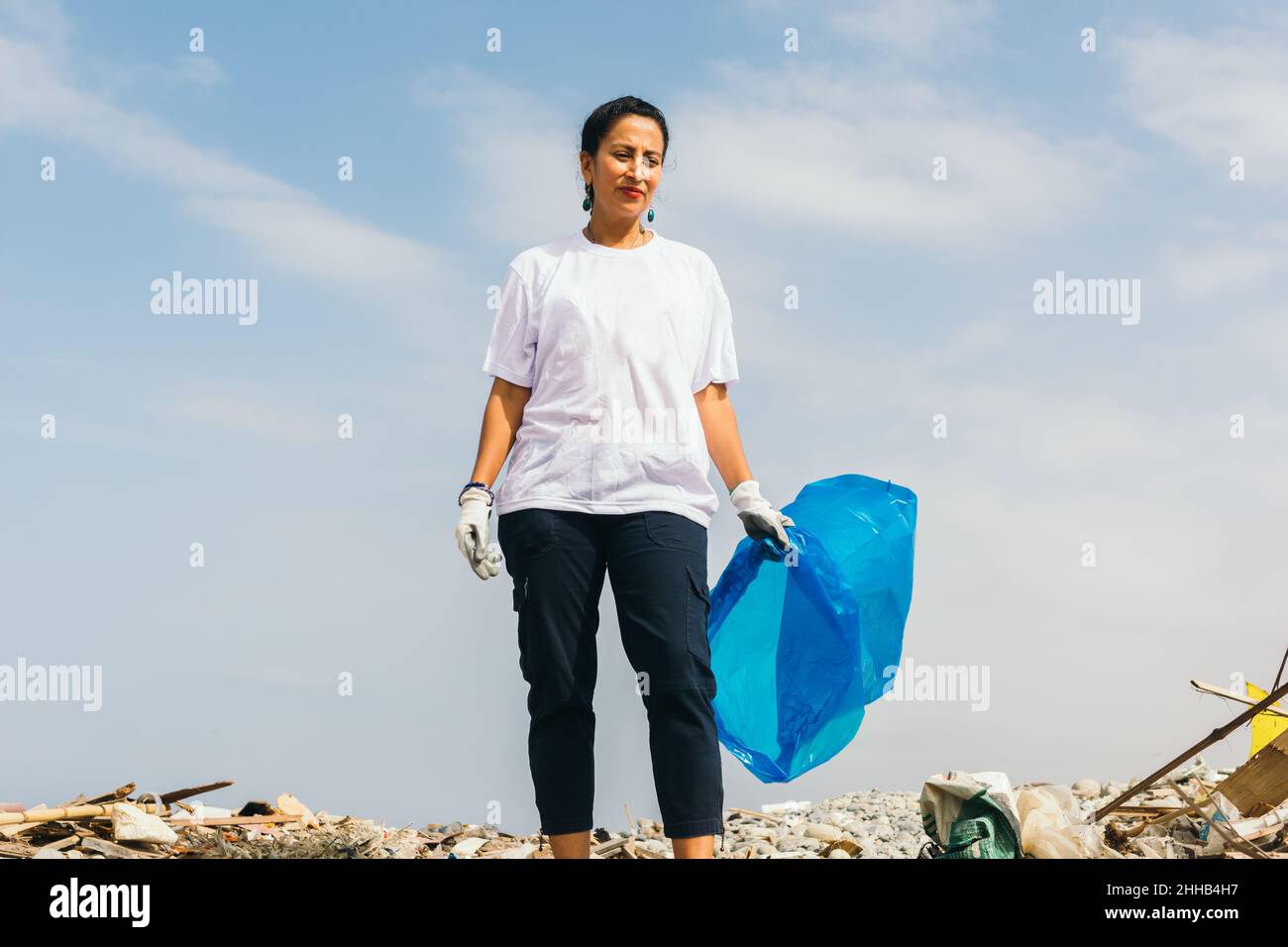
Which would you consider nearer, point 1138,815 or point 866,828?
point 1138,815

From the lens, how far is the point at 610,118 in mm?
3354

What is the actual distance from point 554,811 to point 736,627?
891 mm

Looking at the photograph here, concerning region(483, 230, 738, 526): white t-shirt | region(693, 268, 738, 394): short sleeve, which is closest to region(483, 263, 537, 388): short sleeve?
region(483, 230, 738, 526): white t-shirt

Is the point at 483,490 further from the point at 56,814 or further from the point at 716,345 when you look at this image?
the point at 56,814

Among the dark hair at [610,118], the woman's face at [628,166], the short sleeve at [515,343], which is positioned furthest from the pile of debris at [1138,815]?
the dark hair at [610,118]

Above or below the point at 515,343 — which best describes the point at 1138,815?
below

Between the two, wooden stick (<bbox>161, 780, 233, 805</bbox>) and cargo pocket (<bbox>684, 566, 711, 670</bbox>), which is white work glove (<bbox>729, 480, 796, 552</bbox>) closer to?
cargo pocket (<bbox>684, 566, 711, 670</bbox>)

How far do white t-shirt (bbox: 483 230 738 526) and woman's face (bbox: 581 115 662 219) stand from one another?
0.39 ft

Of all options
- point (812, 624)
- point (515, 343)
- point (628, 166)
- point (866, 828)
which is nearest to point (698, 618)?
point (812, 624)

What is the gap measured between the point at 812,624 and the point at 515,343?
3.92 ft

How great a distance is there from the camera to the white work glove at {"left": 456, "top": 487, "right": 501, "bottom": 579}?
11.0 ft

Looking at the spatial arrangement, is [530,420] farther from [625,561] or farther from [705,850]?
[705,850]

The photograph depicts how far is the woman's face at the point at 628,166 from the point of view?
3320mm

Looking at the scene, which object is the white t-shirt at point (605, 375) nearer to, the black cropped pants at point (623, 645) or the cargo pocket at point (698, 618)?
the black cropped pants at point (623, 645)
